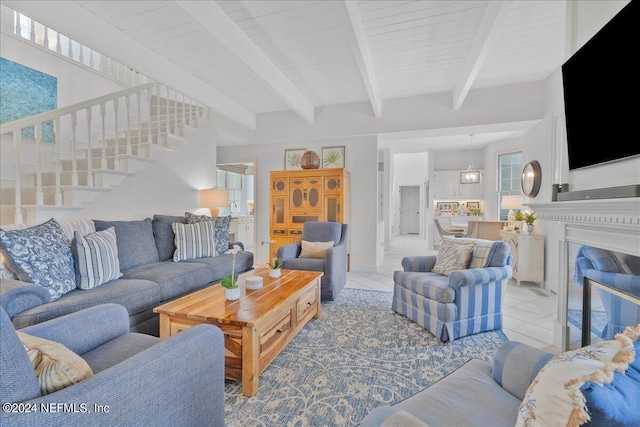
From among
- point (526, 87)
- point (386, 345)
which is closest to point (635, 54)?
point (386, 345)

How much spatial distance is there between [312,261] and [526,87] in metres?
3.97

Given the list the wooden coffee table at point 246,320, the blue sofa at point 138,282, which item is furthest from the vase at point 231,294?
the blue sofa at point 138,282

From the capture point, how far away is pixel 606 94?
63.4 inches

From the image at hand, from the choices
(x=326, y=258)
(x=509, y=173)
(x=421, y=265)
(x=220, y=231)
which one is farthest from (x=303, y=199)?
(x=509, y=173)

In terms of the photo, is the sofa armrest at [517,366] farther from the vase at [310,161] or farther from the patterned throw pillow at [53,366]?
the vase at [310,161]

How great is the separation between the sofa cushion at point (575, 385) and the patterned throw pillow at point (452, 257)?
208 cm

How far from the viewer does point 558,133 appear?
12.6 feet

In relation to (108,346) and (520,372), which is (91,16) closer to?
(108,346)

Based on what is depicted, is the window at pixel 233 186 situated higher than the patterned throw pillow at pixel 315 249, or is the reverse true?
the window at pixel 233 186

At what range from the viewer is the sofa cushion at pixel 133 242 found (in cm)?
286

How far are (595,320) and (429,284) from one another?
1.06 m

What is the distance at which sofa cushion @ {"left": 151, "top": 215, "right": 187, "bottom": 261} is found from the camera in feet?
11.0

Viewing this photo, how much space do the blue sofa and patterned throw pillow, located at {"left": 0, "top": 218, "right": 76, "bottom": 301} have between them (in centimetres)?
13

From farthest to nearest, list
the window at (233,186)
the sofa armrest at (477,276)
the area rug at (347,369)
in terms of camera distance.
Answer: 1. the window at (233,186)
2. the sofa armrest at (477,276)
3. the area rug at (347,369)
